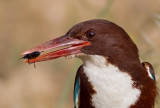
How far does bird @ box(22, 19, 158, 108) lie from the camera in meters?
5.48

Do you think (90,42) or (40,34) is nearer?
(90,42)

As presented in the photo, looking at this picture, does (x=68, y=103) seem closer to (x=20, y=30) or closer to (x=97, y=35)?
(x=20, y=30)

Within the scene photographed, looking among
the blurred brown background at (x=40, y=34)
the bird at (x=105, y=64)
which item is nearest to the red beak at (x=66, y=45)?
the bird at (x=105, y=64)

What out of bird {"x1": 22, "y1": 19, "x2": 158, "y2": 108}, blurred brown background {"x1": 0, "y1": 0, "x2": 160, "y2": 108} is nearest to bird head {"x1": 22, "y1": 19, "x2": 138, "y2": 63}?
bird {"x1": 22, "y1": 19, "x2": 158, "y2": 108}

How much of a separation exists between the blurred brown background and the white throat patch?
198cm

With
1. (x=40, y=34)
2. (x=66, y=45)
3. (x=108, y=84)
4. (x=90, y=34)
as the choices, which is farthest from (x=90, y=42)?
(x=40, y=34)

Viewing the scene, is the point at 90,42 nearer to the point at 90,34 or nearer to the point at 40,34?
the point at 90,34

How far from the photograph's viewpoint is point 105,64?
5.50 m

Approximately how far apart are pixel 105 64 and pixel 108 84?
0.17m

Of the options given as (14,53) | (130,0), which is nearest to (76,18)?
(14,53)

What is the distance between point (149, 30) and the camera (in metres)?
10.1

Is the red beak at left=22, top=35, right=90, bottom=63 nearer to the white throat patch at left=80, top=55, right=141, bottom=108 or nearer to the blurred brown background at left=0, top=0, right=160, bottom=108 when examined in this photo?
the white throat patch at left=80, top=55, right=141, bottom=108

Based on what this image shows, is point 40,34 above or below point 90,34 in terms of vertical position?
above

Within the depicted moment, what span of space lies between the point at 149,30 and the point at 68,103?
4.41 ft
